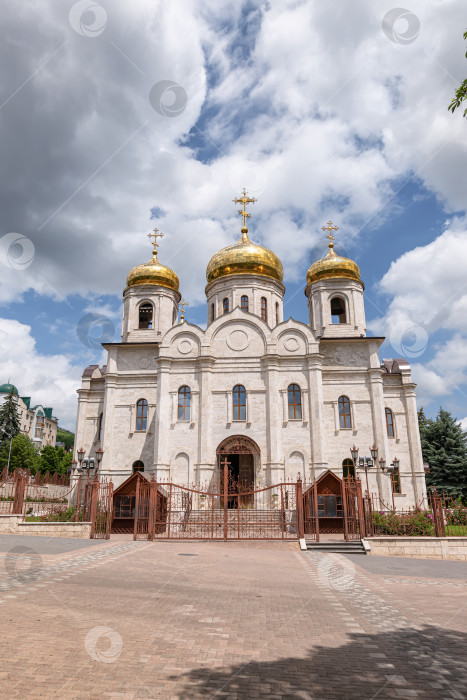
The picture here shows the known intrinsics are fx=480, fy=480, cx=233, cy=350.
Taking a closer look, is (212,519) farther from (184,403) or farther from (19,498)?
(184,403)

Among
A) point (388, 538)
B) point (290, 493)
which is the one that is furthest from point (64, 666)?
point (290, 493)

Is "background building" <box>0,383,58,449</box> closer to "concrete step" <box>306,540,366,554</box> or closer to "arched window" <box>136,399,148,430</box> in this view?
"arched window" <box>136,399,148,430</box>

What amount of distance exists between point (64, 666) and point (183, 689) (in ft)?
4.23

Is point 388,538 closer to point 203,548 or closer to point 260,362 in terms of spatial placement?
point 203,548

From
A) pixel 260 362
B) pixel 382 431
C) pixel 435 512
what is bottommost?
pixel 435 512

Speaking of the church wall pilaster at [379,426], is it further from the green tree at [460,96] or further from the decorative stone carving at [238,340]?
the green tree at [460,96]

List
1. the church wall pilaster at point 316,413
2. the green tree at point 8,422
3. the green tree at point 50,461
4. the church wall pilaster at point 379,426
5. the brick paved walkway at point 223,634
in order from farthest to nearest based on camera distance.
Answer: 1. the green tree at point 50,461
2. the green tree at point 8,422
3. the church wall pilaster at point 379,426
4. the church wall pilaster at point 316,413
5. the brick paved walkway at point 223,634

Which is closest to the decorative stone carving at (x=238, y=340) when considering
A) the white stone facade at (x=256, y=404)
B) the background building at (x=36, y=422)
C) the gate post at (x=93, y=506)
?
the white stone facade at (x=256, y=404)

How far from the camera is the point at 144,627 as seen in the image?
6195mm

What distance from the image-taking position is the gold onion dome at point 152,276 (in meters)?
33.4

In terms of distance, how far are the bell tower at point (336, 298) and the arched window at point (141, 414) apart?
1201cm

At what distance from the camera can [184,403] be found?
2803 centimetres

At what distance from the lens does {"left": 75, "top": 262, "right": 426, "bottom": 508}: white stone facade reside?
26.7m

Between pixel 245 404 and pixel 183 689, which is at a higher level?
pixel 245 404
